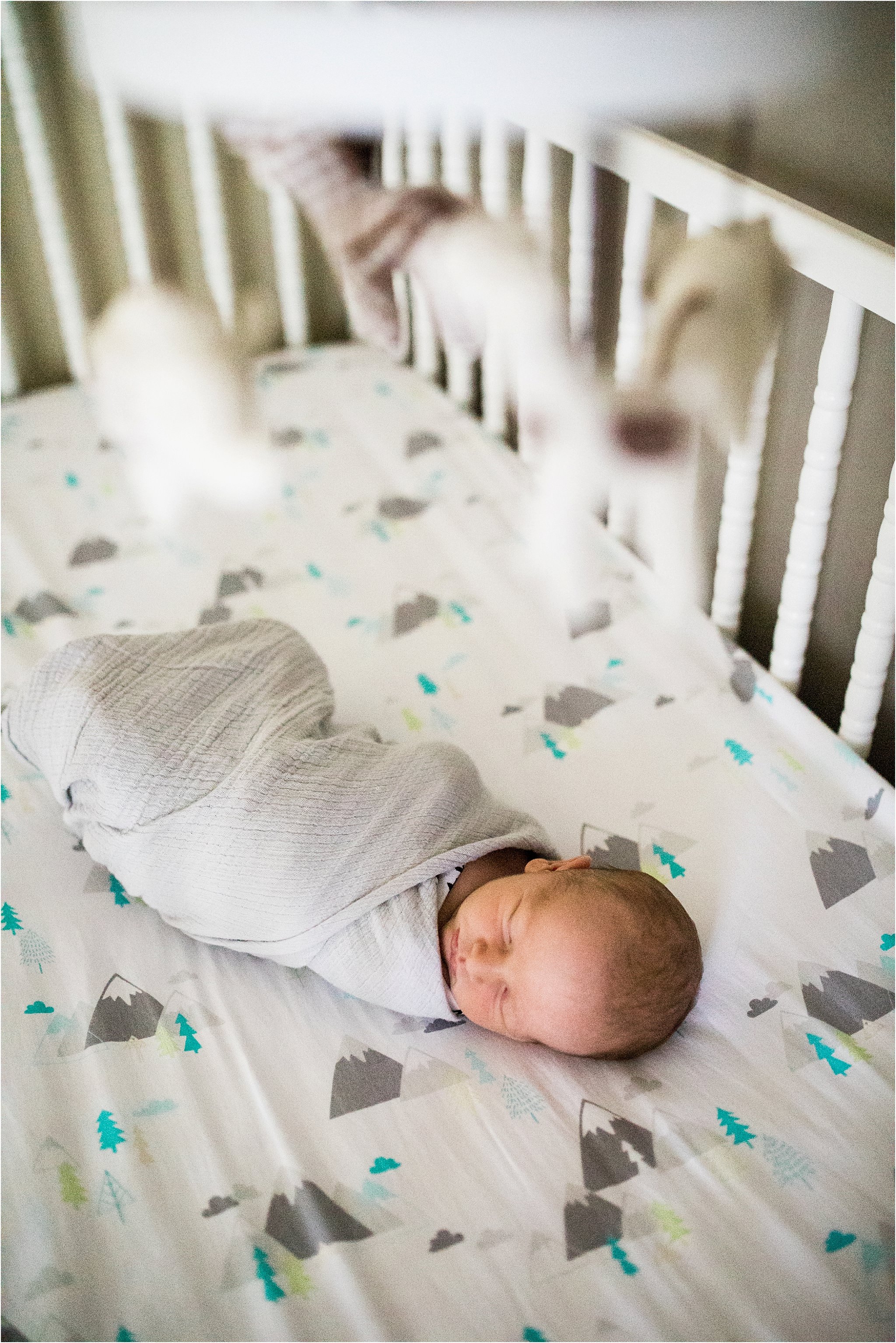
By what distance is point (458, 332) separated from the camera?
1.26 feet

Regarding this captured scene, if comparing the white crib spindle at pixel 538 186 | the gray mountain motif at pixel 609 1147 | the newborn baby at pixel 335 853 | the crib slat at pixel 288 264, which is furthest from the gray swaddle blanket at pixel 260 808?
the white crib spindle at pixel 538 186

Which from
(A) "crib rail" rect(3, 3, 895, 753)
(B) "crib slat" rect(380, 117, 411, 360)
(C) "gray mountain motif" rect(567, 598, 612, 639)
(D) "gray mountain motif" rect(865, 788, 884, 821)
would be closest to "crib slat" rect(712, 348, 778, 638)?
(A) "crib rail" rect(3, 3, 895, 753)

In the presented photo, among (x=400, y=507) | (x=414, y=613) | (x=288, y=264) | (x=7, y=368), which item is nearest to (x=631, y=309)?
(x=288, y=264)

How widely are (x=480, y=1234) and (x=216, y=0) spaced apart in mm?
638

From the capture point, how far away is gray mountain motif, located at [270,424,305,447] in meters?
1.30

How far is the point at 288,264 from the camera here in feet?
1.70

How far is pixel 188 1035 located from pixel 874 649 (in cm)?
63

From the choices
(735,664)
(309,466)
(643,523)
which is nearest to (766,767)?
(735,664)

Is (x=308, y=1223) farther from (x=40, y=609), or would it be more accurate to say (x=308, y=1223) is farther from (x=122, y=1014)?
(x=40, y=609)

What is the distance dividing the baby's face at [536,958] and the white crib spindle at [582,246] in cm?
40

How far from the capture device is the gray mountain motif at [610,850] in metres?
Result: 0.82

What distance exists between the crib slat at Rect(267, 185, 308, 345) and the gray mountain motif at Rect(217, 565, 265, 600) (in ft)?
1.66

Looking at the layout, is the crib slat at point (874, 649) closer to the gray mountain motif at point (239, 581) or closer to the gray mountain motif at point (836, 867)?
the gray mountain motif at point (836, 867)

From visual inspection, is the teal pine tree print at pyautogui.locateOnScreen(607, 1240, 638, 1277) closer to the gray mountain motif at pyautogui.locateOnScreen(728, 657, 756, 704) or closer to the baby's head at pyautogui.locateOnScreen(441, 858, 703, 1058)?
the baby's head at pyautogui.locateOnScreen(441, 858, 703, 1058)
